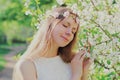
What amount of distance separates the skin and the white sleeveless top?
0.14ft

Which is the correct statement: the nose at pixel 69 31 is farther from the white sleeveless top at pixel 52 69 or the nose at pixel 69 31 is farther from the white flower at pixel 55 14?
the white sleeveless top at pixel 52 69

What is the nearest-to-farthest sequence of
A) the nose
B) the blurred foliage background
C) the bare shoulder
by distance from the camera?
the bare shoulder, the nose, the blurred foliage background

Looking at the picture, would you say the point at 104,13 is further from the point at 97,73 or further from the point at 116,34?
the point at 97,73

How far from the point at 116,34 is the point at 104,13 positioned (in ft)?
0.72

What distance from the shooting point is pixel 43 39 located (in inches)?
129

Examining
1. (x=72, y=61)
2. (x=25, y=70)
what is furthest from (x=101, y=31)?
(x=25, y=70)

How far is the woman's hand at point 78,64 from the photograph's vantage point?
338 centimetres

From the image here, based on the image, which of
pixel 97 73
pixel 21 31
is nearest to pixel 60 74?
pixel 97 73

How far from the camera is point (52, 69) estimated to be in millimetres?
3408

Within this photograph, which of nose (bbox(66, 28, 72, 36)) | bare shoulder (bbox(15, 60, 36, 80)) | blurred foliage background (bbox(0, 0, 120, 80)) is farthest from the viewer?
blurred foliage background (bbox(0, 0, 120, 80))

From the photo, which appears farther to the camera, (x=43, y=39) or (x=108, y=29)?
(x=108, y=29)

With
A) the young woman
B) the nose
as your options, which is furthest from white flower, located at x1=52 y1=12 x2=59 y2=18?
the nose

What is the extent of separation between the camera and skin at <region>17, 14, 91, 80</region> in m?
3.20

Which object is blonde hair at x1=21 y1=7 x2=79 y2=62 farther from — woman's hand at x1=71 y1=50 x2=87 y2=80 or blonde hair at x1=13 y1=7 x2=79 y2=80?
woman's hand at x1=71 y1=50 x2=87 y2=80
